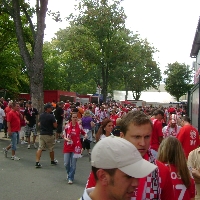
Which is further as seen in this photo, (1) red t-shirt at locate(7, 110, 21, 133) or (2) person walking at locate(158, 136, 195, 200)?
(1) red t-shirt at locate(7, 110, 21, 133)

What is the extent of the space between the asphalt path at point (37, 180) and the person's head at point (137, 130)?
4595 mm

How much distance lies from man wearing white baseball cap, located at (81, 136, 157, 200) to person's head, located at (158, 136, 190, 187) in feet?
5.95

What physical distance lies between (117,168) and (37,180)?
7.50m

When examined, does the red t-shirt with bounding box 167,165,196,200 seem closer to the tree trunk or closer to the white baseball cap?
the white baseball cap

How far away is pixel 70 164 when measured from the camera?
8852 millimetres

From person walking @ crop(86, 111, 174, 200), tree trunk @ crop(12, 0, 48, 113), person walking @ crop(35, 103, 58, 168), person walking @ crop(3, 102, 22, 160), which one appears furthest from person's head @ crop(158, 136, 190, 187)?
tree trunk @ crop(12, 0, 48, 113)

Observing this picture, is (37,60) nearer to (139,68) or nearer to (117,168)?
(117,168)

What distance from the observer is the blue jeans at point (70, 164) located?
870 cm

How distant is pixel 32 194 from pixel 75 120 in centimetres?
205

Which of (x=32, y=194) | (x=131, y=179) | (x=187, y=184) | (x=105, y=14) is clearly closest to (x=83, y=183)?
Answer: (x=32, y=194)

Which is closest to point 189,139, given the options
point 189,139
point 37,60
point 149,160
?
point 189,139

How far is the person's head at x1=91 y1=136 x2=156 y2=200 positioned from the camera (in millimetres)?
1941

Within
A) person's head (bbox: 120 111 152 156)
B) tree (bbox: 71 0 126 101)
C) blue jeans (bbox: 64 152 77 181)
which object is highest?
tree (bbox: 71 0 126 101)

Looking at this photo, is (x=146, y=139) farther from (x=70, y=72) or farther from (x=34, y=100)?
(x=70, y=72)
